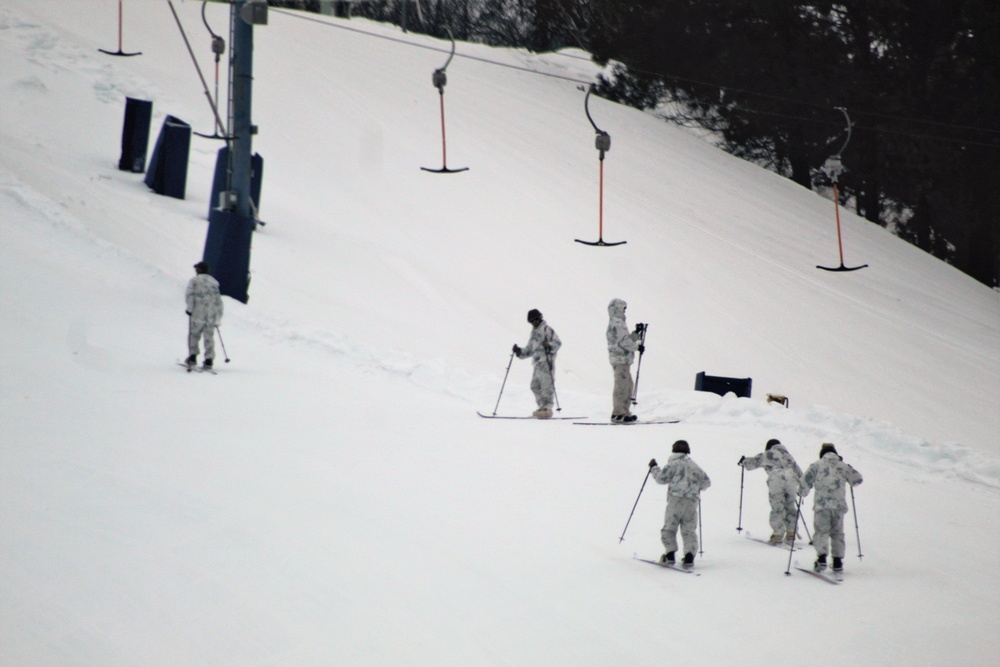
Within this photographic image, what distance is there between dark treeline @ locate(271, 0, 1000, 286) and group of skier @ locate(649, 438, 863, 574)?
2698 centimetres

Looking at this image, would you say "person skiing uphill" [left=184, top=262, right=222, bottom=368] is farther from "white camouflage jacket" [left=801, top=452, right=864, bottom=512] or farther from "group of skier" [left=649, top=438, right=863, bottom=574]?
"white camouflage jacket" [left=801, top=452, right=864, bottom=512]

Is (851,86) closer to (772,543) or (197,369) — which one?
(197,369)

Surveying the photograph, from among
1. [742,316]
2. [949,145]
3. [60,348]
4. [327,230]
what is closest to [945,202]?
[949,145]

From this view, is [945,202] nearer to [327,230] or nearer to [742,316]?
[742,316]

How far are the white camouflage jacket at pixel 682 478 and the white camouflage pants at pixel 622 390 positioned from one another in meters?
4.67

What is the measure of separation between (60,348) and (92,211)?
692 centimetres

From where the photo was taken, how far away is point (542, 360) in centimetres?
1345

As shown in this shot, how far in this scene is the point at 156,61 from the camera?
95.5ft

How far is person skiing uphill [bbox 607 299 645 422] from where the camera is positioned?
13.2 meters

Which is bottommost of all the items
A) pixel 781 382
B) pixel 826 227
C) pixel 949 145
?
pixel 781 382

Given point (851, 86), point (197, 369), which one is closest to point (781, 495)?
point (197, 369)

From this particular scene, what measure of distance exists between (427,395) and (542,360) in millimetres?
1766

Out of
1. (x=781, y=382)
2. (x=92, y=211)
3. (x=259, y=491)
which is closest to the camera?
(x=259, y=491)

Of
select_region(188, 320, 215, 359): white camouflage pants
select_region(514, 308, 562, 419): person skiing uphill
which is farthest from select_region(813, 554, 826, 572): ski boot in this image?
select_region(188, 320, 215, 359): white camouflage pants
